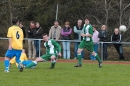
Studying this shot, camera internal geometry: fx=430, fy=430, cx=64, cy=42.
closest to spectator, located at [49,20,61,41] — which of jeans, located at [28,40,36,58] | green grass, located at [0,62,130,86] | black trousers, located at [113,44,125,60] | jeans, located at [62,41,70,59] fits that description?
jeans, located at [62,41,70,59]

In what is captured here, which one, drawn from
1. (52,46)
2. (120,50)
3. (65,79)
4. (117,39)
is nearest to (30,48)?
(117,39)

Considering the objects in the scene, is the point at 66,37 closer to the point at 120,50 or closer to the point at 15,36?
the point at 120,50

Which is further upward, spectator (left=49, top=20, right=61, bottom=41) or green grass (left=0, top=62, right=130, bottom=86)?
spectator (left=49, top=20, right=61, bottom=41)

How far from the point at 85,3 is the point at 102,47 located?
10081 millimetres

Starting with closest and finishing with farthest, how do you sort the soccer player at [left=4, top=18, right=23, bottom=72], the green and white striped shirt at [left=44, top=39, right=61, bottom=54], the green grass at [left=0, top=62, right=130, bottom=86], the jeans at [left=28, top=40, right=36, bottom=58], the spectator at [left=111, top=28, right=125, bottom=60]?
1. the green grass at [left=0, top=62, right=130, bottom=86]
2. the soccer player at [left=4, top=18, right=23, bottom=72]
3. the green and white striped shirt at [left=44, top=39, right=61, bottom=54]
4. the spectator at [left=111, top=28, right=125, bottom=60]
5. the jeans at [left=28, top=40, right=36, bottom=58]

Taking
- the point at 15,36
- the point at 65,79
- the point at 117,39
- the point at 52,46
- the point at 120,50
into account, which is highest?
the point at 15,36

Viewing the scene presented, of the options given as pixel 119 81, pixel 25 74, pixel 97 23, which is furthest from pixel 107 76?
pixel 97 23

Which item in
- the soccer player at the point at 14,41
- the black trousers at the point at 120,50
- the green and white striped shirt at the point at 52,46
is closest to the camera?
the soccer player at the point at 14,41

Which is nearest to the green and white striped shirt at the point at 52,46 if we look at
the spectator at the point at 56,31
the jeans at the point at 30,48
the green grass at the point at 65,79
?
the green grass at the point at 65,79

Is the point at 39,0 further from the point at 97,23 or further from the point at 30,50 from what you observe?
the point at 30,50

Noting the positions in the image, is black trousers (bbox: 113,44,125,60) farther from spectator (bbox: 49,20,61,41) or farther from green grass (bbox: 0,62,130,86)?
green grass (bbox: 0,62,130,86)

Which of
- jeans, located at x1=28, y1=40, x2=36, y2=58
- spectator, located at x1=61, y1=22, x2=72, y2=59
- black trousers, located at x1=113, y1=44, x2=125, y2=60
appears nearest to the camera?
black trousers, located at x1=113, y1=44, x2=125, y2=60

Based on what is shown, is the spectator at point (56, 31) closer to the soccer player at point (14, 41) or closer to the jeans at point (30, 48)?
the jeans at point (30, 48)

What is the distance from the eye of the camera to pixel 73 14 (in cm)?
3072
